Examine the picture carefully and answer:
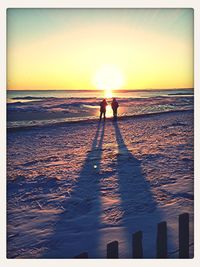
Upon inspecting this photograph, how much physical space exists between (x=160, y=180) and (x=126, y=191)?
2.71 ft

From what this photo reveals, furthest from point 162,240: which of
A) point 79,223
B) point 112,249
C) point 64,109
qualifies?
point 64,109

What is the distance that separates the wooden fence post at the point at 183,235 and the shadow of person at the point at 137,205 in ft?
1.08

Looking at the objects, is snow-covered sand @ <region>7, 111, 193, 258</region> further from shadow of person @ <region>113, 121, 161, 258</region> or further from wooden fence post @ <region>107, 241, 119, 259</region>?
wooden fence post @ <region>107, 241, 119, 259</region>

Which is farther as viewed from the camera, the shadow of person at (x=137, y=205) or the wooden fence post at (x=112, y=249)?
the shadow of person at (x=137, y=205)

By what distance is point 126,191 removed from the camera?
5195 mm

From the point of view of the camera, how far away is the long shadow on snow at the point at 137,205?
389cm

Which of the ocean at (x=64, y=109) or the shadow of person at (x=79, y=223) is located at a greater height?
the ocean at (x=64, y=109)

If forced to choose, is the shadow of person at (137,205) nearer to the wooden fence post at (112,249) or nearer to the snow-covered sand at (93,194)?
the snow-covered sand at (93,194)

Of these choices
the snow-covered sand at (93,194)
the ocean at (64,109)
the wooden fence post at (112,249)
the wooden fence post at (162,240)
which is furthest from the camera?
the ocean at (64,109)

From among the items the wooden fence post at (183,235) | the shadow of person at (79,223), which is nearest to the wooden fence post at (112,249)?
the shadow of person at (79,223)

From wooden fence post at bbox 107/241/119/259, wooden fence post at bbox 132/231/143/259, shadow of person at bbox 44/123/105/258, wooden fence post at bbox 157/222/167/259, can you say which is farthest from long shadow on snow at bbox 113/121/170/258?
wooden fence post at bbox 107/241/119/259

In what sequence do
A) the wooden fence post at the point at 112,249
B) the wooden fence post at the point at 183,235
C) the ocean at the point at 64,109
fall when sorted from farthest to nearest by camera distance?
the ocean at the point at 64,109, the wooden fence post at the point at 183,235, the wooden fence post at the point at 112,249
